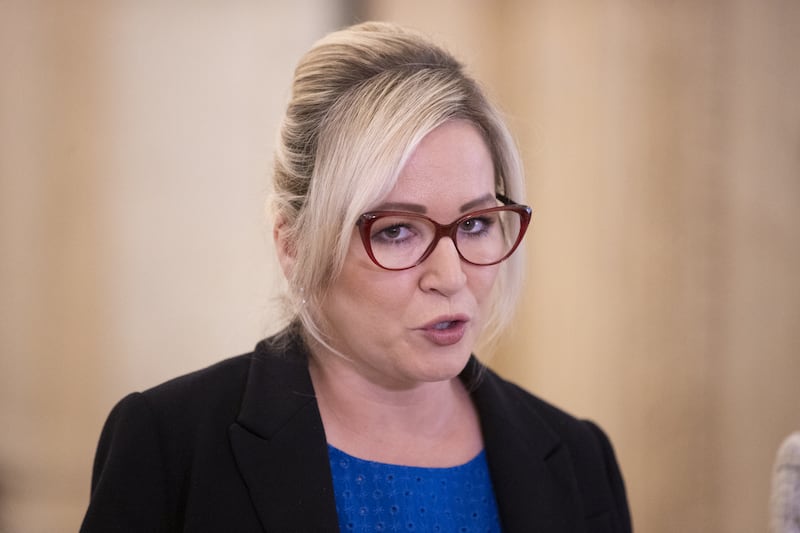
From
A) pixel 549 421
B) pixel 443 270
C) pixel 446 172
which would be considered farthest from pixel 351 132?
pixel 549 421

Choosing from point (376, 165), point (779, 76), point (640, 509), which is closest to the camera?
point (376, 165)

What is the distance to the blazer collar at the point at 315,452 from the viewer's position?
4.56 ft

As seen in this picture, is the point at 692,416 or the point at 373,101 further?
the point at 692,416

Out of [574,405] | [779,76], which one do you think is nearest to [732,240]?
[779,76]

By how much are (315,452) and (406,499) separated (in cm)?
18

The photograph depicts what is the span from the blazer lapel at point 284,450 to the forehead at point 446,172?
15.1 inches

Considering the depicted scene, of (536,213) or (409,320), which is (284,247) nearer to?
(409,320)

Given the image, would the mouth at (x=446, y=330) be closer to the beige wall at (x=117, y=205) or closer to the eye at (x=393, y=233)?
the eye at (x=393, y=233)

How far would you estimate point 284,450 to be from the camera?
1.44 metres

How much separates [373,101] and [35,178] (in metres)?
1.87

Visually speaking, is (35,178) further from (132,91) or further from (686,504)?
(686,504)

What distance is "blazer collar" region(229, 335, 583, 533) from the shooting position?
1390mm

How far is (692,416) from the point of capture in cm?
298

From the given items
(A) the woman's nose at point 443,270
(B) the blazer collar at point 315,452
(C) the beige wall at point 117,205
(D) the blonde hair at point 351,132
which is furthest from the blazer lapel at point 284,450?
(C) the beige wall at point 117,205
